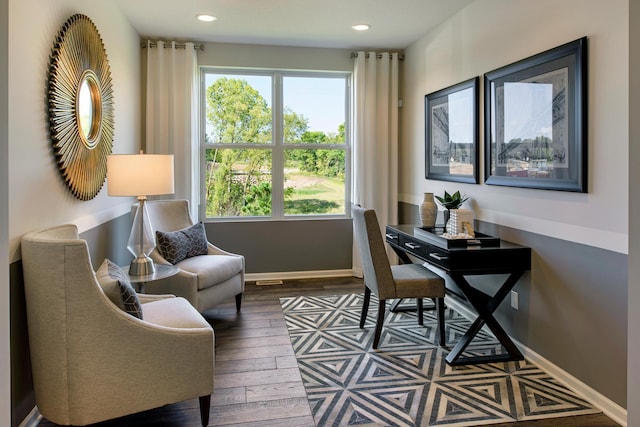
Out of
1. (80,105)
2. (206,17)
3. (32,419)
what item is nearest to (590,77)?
(80,105)

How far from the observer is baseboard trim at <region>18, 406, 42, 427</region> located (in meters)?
2.22

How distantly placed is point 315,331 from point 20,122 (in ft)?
7.65

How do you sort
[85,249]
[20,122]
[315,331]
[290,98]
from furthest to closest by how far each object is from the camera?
[290,98], [315,331], [20,122], [85,249]

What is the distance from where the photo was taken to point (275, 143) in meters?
5.21

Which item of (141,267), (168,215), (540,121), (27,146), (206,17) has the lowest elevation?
(141,267)

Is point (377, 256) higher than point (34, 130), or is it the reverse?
point (34, 130)

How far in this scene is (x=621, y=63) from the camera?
2287mm

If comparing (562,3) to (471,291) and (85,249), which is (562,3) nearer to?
(471,291)

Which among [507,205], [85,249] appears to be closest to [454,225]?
[507,205]

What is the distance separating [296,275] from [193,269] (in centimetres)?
182

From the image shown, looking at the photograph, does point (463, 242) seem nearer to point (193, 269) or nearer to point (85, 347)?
point (193, 269)

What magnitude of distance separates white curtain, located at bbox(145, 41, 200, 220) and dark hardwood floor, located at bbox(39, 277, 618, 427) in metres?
1.51

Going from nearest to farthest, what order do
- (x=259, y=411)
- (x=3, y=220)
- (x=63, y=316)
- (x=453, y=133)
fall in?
(x=3, y=220)
(x=63, y=316)
(x=259, y=411)
(x=453, y=133)

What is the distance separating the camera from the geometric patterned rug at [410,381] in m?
2.39
